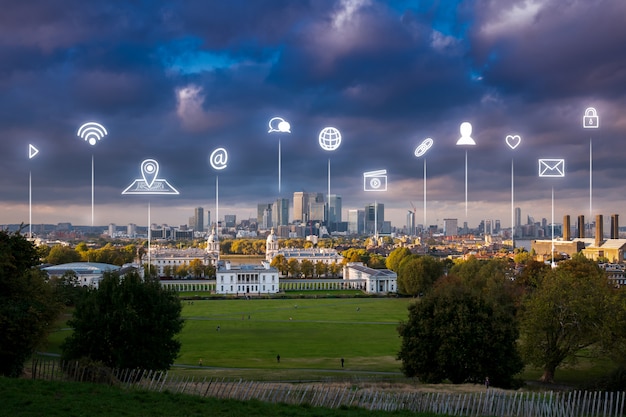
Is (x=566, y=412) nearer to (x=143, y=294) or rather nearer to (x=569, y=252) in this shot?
(x=143, y=294)

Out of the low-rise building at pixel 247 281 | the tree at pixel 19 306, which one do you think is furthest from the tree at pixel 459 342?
the low-rise building at pixel 247 281

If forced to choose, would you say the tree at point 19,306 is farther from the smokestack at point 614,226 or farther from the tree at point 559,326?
the smokestack at point 614,226

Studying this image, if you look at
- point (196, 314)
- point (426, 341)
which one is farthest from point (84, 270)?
point (426, 341)

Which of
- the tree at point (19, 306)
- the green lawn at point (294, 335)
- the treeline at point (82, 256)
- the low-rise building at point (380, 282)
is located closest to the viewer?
the tree at point (19, 306)

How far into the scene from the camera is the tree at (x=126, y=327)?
32.9 m

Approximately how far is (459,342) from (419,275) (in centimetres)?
6525

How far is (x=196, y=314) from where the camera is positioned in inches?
3009

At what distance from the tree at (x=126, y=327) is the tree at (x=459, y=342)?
13.6 meters

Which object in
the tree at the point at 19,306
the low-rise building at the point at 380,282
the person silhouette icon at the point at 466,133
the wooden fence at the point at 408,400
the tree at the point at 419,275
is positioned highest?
the person silhouette icon at the point at 466,133

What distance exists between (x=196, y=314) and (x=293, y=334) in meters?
21.8

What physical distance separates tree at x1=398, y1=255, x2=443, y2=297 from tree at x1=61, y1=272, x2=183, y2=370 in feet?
223

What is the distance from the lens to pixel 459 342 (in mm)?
34438

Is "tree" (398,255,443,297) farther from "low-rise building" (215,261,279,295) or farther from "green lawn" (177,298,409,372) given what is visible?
"low-rise building" (215,261,279,295)

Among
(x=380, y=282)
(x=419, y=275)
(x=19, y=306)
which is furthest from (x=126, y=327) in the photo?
(x=380, y=282)
